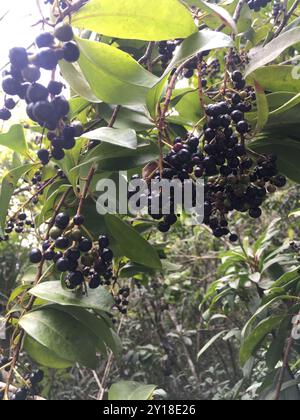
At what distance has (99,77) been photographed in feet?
2.44

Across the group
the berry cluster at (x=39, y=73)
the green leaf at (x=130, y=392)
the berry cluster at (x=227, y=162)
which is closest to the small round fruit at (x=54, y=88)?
the berry cluster at (x=39, y=73)

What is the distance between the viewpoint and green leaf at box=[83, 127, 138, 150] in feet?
2.14

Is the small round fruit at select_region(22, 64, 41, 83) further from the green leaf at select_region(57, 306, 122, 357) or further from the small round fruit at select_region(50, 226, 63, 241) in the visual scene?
the green leaf at select_region(57, 306, 122, 357)

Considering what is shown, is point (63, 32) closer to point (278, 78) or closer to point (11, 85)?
point (11, 85)

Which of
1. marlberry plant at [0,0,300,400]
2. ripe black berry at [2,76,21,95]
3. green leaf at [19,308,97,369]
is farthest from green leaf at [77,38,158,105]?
green leaf at [19,308,97,369]

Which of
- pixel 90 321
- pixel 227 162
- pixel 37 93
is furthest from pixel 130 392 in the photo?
pixel 37 93

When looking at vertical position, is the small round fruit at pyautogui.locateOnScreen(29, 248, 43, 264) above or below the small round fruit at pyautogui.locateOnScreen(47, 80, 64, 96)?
below

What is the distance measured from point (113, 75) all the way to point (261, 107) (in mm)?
253

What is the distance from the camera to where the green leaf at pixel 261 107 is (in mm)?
717

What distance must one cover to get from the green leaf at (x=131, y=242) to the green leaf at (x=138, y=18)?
13.7 inches

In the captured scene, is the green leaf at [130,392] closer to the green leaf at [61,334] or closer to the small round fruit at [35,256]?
the green leaf at [61,334]

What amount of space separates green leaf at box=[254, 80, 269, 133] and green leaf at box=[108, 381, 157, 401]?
55 cm

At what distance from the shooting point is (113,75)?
0.75m

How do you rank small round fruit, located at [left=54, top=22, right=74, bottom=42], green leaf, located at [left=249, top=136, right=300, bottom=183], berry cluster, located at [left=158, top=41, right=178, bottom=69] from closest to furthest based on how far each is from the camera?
small round fruit, located at [left=54, top=22, right=74, bottom=42], green leaf, located at [left=249, top=136, right=300, bottom=183], berry cluster, located at [left=158, top=41, right=178, bottom=69]
